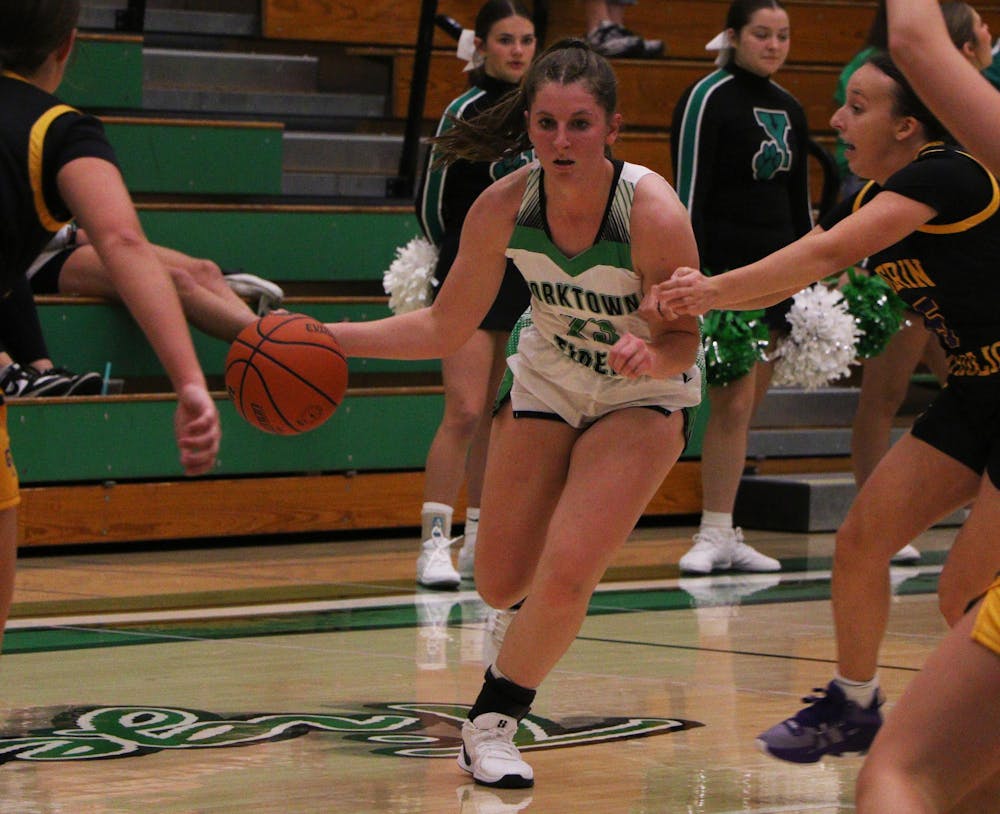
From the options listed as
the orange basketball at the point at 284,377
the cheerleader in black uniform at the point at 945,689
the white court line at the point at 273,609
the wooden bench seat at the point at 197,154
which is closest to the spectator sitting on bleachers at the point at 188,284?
the wooden bench seat at the point at 197,154

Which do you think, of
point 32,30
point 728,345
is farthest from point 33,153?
point 728,345

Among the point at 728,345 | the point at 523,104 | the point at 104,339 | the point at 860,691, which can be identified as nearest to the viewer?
the point at 860,691

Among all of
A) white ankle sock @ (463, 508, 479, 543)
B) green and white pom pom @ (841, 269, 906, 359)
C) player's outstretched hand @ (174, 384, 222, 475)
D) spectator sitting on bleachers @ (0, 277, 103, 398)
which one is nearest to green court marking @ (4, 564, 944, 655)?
white ankle sock @ (463, 508, 479, 543)

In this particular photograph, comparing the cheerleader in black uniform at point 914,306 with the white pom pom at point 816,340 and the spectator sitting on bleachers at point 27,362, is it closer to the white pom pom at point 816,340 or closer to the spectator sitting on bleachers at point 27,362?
Result: the white pom pom at point 816,340

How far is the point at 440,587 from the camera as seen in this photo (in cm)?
598

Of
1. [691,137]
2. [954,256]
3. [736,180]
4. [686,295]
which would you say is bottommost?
[686,295]

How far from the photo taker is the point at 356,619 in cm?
536

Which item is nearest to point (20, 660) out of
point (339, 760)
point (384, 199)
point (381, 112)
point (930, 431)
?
point (339, 760)

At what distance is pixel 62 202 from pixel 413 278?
3913 millimetres

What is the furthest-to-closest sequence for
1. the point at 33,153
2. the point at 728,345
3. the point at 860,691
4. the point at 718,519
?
the point at 718,519 < the point at 728,345 < the point at 860,691 < the point at 33,153

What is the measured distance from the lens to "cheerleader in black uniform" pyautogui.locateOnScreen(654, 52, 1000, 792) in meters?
3.27

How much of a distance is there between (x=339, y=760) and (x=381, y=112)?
6.21m

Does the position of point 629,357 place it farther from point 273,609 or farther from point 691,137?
point 691,137

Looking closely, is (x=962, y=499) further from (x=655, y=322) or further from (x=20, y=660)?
(x=20, y=660)
